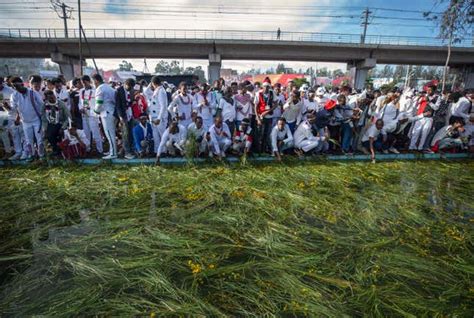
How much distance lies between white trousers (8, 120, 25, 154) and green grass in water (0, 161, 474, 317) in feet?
4.29

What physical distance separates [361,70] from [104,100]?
30940 millimetres

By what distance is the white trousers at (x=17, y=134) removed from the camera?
5.56 m

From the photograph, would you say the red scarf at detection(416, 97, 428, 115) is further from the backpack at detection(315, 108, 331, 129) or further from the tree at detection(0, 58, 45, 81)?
the tree at detection(0, 58, 45, 81)

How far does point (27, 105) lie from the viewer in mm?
5109

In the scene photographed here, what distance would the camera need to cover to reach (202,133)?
567 centimetres

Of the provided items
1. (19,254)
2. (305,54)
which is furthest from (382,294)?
(305,54)

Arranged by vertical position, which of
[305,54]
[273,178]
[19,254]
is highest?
[305,54]

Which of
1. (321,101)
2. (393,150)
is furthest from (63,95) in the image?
(393,150)

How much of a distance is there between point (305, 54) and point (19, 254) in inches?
1187

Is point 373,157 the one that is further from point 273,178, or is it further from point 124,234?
point 124,234

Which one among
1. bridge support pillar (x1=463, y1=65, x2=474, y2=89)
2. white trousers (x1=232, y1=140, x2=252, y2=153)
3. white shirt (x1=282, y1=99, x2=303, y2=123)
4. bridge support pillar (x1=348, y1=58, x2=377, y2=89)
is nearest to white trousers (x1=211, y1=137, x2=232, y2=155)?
white trousers (x1=232, y1=140, x2=252, y2=153)

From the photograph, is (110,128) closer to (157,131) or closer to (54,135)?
(157,131)

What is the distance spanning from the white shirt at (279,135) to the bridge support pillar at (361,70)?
2678 centimetres

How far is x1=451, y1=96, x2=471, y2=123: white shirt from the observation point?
21.2ft
